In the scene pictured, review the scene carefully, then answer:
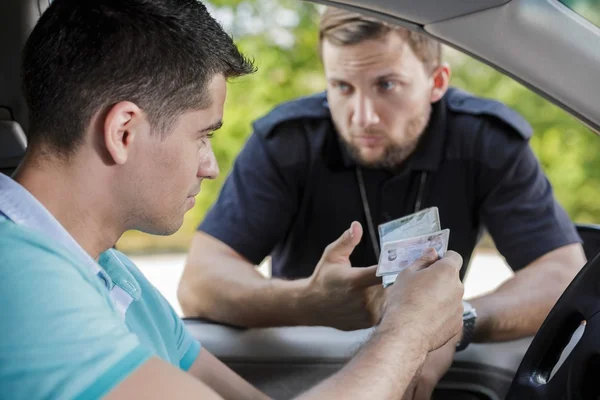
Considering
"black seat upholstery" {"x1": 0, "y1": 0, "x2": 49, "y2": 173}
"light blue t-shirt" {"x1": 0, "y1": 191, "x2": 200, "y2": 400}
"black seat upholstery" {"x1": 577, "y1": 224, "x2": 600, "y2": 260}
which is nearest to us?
"light blue t-shirt" {"x1": 0, "y1": 191, "x2": 200, "y2": 400}

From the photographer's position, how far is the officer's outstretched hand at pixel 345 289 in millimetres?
1837

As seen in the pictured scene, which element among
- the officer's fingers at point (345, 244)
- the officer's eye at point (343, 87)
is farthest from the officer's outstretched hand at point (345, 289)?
the officer's eye at point (343, 87)

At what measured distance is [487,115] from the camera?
273 centimetres

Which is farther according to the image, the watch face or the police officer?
the police officer

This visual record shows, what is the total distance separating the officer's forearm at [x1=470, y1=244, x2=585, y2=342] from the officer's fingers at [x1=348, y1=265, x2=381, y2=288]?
39 centimetres

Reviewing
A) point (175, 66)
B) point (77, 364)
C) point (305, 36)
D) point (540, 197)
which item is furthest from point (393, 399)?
point (305, 36)

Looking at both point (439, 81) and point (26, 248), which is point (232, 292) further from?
point (26, 248)

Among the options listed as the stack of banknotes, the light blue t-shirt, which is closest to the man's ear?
the light blue t-shirt

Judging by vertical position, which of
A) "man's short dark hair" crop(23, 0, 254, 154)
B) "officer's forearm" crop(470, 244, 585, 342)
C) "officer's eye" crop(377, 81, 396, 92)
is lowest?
"officer's forearm" crop(470, 244, 585, 342)

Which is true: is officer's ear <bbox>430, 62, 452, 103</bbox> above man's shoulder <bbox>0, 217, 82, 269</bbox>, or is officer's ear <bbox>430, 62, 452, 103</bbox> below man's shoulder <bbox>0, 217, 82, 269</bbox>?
below

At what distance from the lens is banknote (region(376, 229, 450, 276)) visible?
64.0 inches

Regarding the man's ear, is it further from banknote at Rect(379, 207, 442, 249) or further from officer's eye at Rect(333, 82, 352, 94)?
officer's eye at Rect(333, 82, 352, 94)

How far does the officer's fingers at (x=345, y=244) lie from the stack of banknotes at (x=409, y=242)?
6 cm

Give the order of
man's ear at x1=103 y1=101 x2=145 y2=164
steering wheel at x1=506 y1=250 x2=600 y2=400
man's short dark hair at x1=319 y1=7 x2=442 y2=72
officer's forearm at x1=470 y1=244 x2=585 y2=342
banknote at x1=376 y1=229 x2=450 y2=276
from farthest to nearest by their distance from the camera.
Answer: man's short dark hair at x1=319 y1=7 x2=442 y2=72, officer's forearm at x1=470 y1=244 x2=585 y2=342, banknote at x1=376 y1=229 x2=450 y2=276, steering wheel at x1=506 y1=250 x2=600 y2=400, man's ear at x1=103 y1=101 x2=145 y2=164
